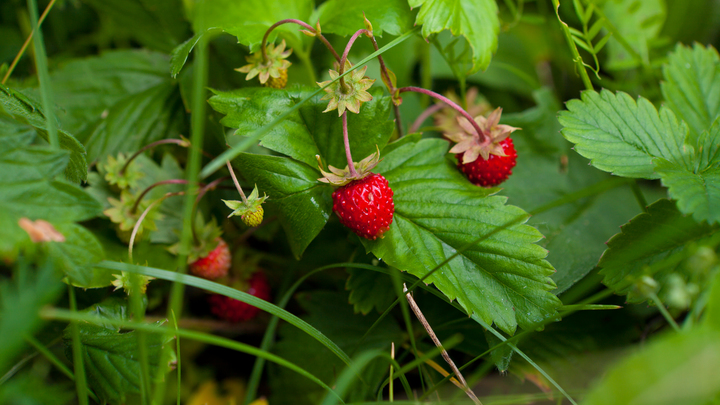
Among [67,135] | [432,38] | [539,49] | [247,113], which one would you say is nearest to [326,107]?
[247,113]

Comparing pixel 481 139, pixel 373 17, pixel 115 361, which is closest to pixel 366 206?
pixel 481 139

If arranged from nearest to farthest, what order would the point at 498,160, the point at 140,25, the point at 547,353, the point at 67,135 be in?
the point at 67,135 → the point at 498,160 → the point at 547,353 → the point at 140,25

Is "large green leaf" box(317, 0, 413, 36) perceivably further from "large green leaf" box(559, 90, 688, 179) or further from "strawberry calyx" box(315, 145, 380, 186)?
"large green leaf" box(559, 90, 688, 179)

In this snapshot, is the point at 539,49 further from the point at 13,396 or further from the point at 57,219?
the point at 13,396

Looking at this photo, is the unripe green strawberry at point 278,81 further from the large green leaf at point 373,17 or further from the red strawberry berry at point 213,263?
the red strawberry berry at point 213,263

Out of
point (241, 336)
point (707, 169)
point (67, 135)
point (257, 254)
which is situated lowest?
point (241, 336)

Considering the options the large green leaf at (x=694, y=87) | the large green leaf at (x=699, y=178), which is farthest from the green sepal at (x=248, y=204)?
the large green leaf at (x=694, y=87)
